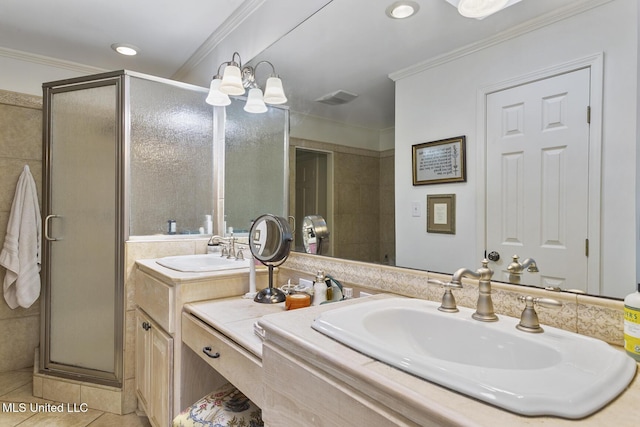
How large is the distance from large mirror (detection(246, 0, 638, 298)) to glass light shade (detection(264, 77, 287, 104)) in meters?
0.05

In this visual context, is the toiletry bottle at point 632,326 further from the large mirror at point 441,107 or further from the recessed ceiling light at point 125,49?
the recessed ceiling light at point 125,49

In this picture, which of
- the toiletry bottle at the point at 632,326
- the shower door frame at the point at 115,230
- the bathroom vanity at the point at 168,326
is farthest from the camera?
the shower door frame at the point at 115,230

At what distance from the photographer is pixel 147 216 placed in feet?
6.97

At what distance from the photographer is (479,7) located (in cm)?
104

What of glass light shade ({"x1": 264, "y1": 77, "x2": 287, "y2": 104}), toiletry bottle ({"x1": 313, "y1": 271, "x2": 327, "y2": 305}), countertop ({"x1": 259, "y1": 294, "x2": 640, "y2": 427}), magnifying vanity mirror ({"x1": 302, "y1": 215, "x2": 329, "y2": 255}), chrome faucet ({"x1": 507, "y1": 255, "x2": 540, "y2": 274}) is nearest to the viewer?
countertop ({"x1": 259, "y1": 294, "x2": 640, "y2": 427})

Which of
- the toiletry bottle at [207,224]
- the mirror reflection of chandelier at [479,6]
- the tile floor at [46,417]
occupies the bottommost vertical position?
the tile floor at [46,417]

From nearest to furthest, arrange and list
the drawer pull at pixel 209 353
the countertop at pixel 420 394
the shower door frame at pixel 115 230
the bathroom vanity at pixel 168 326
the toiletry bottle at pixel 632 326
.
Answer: the countertop at pixel 420 394
the toiletry bottle at pixel 632 326
the drawer pull at pixel 209 353
the bathroom vanity at pixel 168 326
the shower door frame at pixel 115 230

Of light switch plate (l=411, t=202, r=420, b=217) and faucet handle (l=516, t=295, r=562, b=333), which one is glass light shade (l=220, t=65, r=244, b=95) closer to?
light switch plate (l=411, t=202, r=420, b=217)

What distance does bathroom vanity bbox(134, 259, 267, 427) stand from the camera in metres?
1.44

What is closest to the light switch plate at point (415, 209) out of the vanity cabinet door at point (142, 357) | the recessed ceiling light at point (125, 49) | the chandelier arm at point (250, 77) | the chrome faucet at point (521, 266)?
the chrome faucet at point (521, 266)

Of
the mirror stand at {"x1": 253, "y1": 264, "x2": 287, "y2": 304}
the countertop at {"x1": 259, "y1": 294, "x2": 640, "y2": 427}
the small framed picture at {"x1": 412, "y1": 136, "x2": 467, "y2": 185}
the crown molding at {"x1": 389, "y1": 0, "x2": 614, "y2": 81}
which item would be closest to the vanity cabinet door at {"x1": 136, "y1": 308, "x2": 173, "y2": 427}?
the mirror stand at {"x1": 253, "y1": 264, "x2": 287, "y2": 304}

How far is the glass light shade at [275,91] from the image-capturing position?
1.84m

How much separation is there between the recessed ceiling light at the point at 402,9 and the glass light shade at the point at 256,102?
0.92 metres

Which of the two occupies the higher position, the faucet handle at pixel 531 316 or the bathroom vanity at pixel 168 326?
the faucet handle at pixel 531 316
